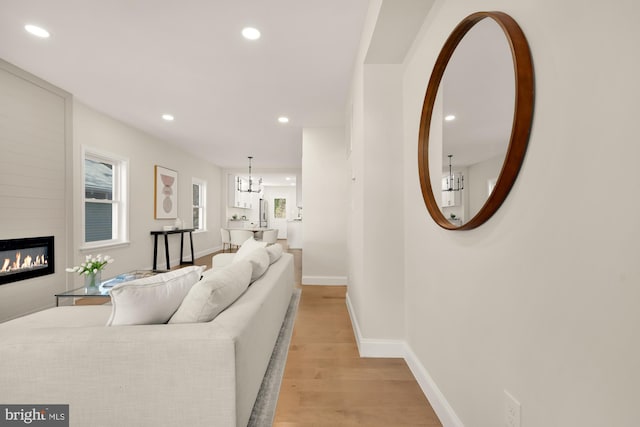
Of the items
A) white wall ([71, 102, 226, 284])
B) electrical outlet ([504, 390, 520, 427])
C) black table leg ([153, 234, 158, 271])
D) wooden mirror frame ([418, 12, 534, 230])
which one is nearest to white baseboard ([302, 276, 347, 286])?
black table leg ([153, 234, 158, 271])

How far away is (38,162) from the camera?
10.4ft

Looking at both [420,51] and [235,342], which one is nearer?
[235,342]

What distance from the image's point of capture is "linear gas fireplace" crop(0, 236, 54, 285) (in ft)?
9.32

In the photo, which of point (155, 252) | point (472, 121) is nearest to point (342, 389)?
point (472, 121)

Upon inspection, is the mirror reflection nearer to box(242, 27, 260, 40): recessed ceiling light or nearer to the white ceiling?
the white ceiling

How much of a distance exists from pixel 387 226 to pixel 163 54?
263 cm

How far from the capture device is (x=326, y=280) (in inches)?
175

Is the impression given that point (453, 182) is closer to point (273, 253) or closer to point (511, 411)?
point (511, 411)

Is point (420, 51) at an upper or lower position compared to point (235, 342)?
upper

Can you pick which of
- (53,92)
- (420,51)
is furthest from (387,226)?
(53,92)

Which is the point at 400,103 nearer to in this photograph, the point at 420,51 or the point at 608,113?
the point at 420,51

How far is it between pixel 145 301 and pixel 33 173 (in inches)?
122

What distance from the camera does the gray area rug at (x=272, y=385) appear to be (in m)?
1.49

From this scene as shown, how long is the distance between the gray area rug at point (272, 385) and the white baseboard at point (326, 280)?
5.75 ft
